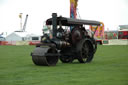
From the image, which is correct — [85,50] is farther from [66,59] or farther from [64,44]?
[64,44]

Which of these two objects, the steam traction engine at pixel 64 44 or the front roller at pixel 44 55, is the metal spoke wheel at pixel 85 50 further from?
the front roller at pixel 44 55

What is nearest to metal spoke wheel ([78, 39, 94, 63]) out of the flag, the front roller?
the front roller

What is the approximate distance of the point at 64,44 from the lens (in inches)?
594

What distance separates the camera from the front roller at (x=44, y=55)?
45.0 ft

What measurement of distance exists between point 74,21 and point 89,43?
70.4 inches

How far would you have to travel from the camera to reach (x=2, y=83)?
891 cm

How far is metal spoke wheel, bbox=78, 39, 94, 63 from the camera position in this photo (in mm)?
15738

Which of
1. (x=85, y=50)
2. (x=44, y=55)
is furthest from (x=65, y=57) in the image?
(x=44, y=55)

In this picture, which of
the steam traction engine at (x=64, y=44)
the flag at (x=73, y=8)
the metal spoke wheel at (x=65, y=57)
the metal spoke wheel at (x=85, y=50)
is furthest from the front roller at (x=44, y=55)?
the flag at (x=73, y=8)

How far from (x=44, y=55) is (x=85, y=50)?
3.26 metres

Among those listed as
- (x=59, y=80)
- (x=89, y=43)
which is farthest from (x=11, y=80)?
(x=89, y=43)

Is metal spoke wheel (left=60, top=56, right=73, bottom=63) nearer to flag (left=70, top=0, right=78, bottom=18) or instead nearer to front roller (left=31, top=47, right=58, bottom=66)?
front roller (left=31, top=47, right=58, bottom=66)

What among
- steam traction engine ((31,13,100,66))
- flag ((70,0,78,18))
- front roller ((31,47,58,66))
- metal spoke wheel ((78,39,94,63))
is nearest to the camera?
front roller ((31,47,58,66))

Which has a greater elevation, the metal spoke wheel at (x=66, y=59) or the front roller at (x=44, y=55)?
the front roller at (x=44, y=55)
